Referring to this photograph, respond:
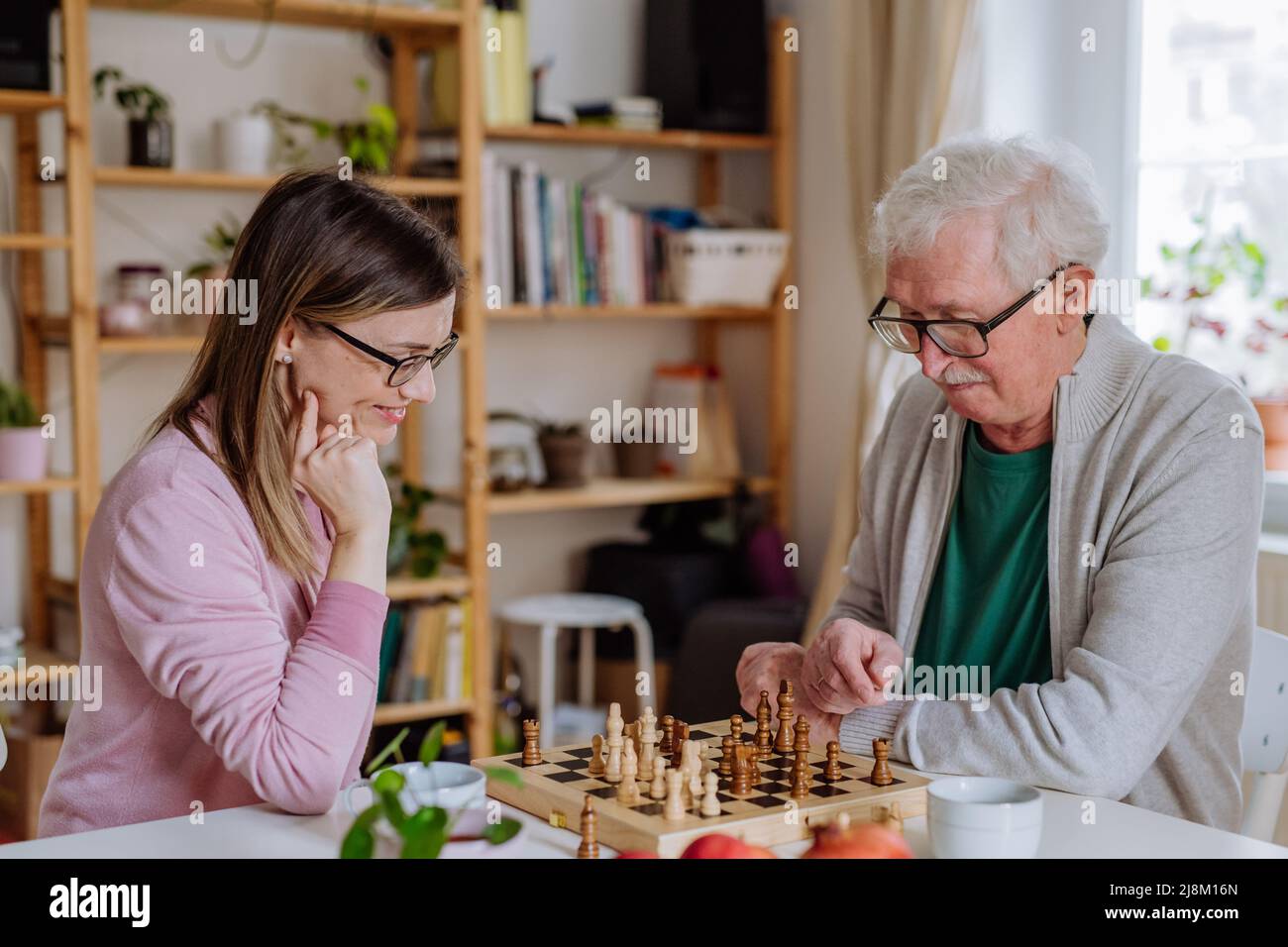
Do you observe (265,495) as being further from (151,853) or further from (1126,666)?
(1126,666)

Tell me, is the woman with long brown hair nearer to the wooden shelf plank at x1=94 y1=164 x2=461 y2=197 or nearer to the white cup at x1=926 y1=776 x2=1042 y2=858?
the white cup at x1=926 y1=776 x2=1042 y2=858

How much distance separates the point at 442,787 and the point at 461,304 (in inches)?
71.1

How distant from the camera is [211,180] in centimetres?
308

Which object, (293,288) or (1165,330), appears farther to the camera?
(1165,330)

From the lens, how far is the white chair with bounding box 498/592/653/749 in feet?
11.4

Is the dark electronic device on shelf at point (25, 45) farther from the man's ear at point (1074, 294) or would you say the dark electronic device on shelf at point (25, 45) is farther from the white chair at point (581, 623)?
the man's ear at point (1074, 294)

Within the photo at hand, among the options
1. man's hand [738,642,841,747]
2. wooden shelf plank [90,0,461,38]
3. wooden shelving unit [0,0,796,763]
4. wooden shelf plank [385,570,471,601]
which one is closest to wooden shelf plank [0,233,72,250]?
wooden shelving unit [0,0,796,763]

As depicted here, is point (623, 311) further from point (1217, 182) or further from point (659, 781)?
point (659, 781)

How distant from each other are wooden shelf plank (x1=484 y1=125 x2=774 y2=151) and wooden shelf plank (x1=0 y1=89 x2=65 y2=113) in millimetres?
964

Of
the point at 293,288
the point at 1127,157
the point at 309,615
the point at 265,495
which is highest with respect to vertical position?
the point at 1127,157

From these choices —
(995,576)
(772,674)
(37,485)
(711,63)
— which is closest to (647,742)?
(772,674)
